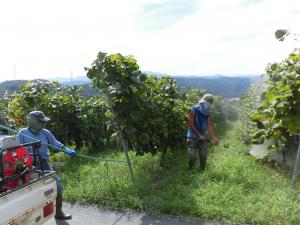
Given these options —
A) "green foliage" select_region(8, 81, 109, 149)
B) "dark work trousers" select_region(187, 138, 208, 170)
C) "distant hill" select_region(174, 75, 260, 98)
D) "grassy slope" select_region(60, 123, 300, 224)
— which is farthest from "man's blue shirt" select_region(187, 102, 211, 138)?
"green foliage" select_region(8, 81, 109, 149)

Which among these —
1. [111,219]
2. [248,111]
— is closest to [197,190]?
[111,219]

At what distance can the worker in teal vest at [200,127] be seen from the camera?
7.28 metres

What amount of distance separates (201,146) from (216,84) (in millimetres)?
2024

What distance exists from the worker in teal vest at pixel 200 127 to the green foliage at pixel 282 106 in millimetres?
955

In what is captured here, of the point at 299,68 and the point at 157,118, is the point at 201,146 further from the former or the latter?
the point at 299,68

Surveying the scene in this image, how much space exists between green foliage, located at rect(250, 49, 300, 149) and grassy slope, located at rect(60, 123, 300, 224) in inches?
32.3

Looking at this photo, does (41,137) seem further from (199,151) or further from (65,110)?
(65,110)

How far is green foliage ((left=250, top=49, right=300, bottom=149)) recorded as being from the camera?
6.09m

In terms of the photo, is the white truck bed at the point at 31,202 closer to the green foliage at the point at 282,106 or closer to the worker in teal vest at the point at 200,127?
the worker in teal vest at the point at 200,127

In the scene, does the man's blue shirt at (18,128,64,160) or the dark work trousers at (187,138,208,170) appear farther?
the dark work trousers at (187,138,208,170)

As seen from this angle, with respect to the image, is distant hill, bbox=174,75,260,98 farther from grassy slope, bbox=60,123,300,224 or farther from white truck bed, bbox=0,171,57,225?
white truck bed, bbox=0,171,57,225

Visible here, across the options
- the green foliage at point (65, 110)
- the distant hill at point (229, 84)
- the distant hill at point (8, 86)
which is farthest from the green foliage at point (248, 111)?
the distant hill at point (8, 86)

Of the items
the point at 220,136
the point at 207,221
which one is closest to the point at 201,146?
the point at 207,221

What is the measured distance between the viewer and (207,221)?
5.17m
